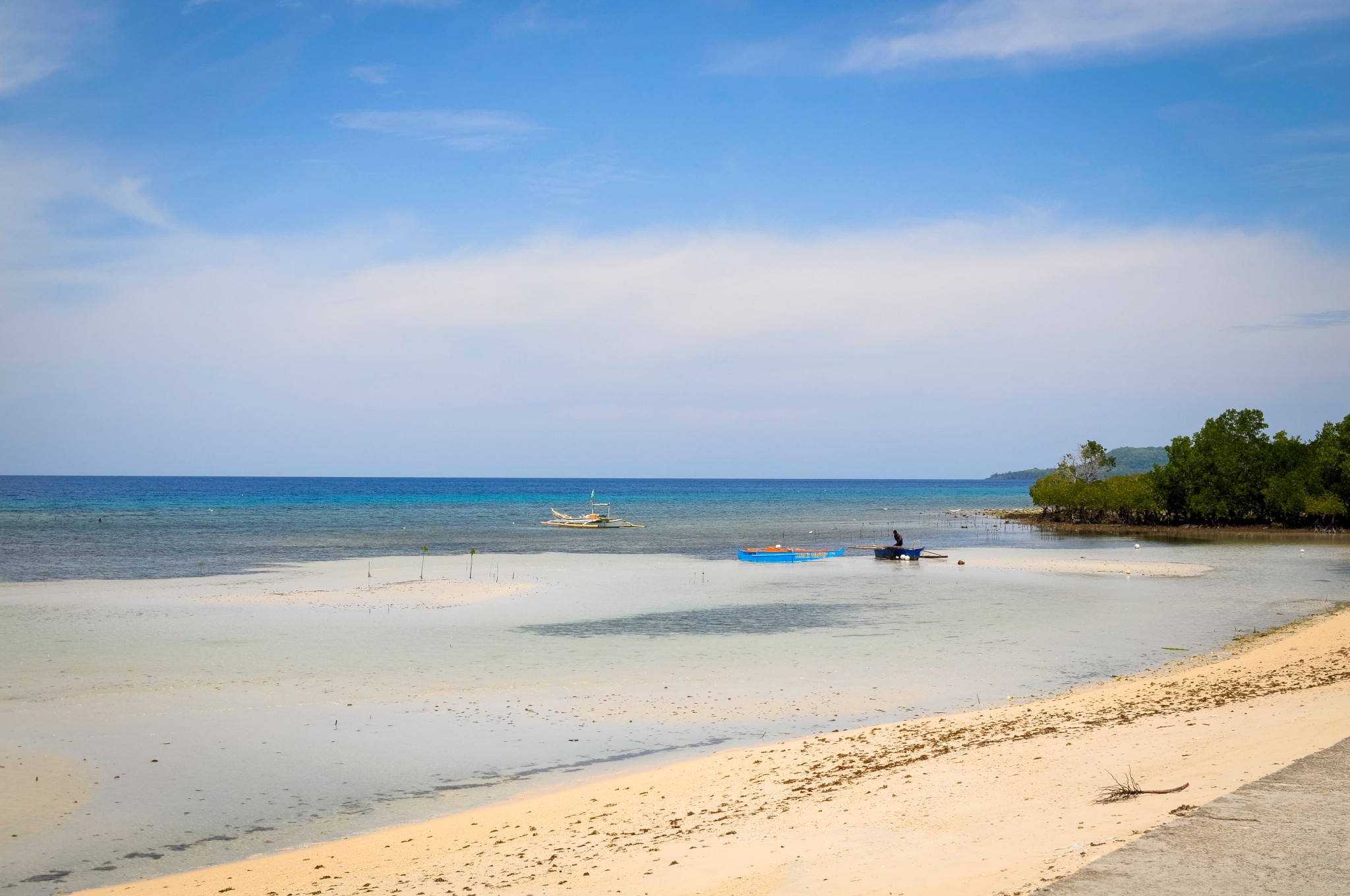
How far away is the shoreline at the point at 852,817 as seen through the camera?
8.18 meters

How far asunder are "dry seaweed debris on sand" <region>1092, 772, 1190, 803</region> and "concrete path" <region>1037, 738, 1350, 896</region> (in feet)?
2.07

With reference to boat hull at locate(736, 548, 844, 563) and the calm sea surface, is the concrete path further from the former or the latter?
boat hull at locate(736, 548, 844, 563)

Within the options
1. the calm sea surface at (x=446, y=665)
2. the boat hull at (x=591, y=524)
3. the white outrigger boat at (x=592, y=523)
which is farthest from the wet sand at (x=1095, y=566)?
the boat hull at (x=591, y=524)

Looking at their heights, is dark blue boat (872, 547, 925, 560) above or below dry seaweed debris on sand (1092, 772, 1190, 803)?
below

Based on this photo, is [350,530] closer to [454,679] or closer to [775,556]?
[775,556]

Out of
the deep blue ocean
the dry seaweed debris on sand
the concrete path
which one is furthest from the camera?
the deep blue ocean

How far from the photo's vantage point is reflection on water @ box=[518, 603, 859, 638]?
2800 centimetres

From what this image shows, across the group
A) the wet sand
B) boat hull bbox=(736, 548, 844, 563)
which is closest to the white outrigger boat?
boat hull bbox=(736, 548, 844, 563)

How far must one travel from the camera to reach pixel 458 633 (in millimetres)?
27188

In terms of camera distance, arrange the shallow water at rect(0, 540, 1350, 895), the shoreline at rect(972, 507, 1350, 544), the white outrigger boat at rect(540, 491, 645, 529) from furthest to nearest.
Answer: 1. the white outrigger boat at rect(540, 491, 645, 529)
2. the shoreline at rect(972, 507, 1350, 544)
3. the shallow water at rect(0, 540, 1350, 895)

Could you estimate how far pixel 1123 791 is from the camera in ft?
30.9

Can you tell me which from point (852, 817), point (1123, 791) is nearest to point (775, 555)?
point (852, 817)

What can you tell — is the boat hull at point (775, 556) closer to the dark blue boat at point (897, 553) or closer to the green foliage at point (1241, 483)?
the dark blue boat at point (897, 553)

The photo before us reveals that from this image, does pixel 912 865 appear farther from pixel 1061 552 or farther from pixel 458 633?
pixel 1061 552
